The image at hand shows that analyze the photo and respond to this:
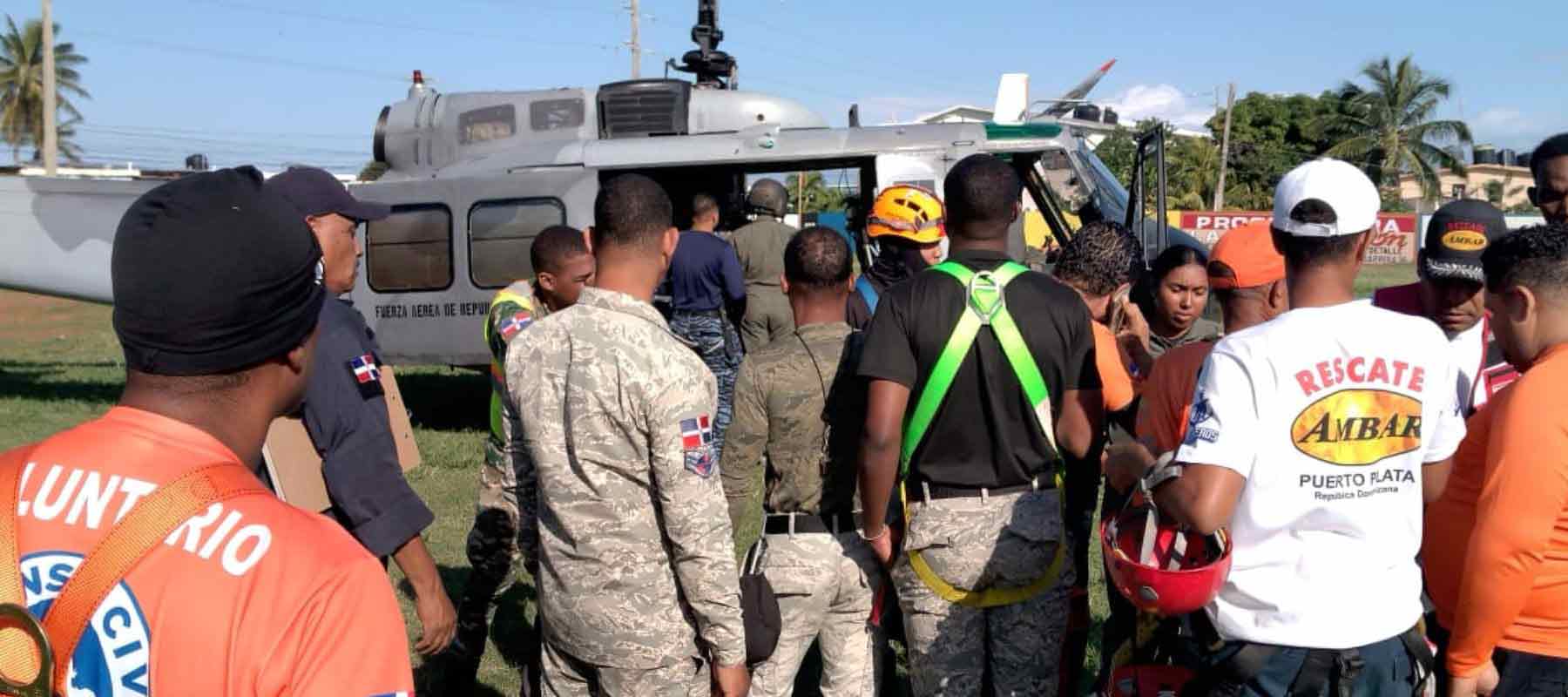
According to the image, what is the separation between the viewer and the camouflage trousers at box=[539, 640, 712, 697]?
295 cm

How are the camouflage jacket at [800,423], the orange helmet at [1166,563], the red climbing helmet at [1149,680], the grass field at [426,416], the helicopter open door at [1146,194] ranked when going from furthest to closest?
the helicopter open door at [1146,194] < the grass field at [426,416] < the camouflage jacket at [800,423] < the red climbing helmet at [1149,680] < the orange helmet at [1166,563]

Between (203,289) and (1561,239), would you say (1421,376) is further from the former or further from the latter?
(203,289)

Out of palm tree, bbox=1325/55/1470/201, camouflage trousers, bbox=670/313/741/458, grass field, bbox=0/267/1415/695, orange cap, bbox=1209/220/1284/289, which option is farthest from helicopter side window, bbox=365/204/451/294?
palm tree, bbox=1325/55/1470/201

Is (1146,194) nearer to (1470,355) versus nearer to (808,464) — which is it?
(1470,355)

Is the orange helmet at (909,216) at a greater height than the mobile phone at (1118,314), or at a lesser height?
greater

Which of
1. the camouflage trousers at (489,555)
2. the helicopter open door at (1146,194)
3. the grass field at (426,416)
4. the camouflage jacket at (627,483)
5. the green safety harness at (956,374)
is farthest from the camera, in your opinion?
the helicopter open door at (1146,194)

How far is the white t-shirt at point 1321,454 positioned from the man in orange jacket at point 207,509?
1736mm

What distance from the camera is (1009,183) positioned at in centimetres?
343

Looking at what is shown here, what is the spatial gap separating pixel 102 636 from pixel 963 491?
8.11ft

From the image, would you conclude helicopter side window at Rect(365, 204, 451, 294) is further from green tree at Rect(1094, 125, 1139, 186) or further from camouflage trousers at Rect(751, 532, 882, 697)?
green tree at Rect(1094, 125, 1139, 186)

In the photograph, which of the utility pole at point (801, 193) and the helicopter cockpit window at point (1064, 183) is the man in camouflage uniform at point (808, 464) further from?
the helicopter cockpit window at point (1064, 183)

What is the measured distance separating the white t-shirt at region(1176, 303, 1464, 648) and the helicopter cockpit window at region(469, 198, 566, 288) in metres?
7.77

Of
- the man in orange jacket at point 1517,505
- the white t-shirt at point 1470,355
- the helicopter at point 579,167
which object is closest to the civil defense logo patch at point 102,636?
the man in orange jacket at point 1517,505

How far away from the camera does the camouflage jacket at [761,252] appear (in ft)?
28.0
